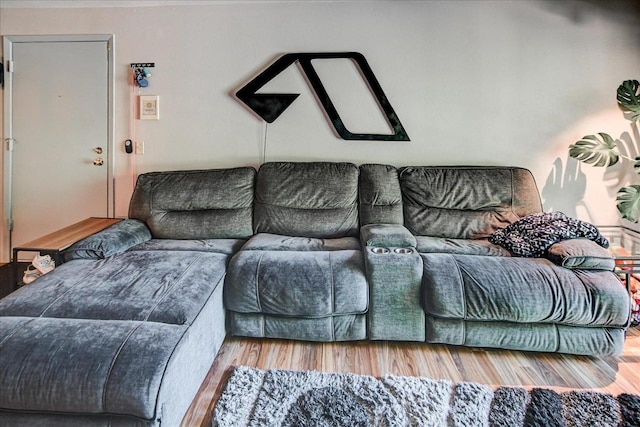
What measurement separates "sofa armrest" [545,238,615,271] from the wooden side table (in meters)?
2.90

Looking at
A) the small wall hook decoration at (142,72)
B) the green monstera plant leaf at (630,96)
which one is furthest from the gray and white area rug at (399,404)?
the small wall hook decoration at (142,72)

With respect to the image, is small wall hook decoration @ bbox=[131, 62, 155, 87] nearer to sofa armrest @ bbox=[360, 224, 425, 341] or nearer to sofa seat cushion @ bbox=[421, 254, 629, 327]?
sofa armrest @ bbox=[360, 224, 425, 341]

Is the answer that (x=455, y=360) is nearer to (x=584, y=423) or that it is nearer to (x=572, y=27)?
(x=584, y=423)

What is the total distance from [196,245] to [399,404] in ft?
5.24

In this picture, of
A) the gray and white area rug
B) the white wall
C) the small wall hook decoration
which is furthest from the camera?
the small wall hook decoration

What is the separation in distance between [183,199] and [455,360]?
82.2 inches

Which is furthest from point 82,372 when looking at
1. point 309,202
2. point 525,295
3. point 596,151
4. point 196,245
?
point 596,151

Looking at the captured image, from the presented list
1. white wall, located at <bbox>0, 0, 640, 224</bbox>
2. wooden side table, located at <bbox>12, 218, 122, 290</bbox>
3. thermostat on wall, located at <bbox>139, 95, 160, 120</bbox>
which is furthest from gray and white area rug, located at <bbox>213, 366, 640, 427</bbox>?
thermostat on wall, located at <bbox>139, 95, 160, 120</bbox>

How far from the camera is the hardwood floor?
1664 millimetres

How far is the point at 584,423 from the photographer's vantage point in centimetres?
140

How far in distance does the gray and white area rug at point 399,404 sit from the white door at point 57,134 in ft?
7.86

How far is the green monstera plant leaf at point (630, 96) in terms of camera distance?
8.36 ft

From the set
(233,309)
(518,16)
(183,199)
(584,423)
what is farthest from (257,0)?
(584,423)

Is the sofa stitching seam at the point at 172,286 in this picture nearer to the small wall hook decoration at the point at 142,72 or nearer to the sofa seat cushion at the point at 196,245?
the sofa seat cushion at the point at 196,245
